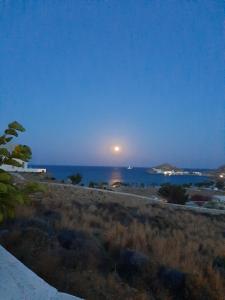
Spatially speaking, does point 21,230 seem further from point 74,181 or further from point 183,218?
point 74,181

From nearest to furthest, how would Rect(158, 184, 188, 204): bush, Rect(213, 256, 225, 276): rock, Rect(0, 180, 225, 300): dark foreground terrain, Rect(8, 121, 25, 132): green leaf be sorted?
Rect(8, 121, 25, 132): green leaf
Rect(0, 180, 225, 300): dark foreground terrain
Rect(213, 256, 225, 276): rock
Rect(158, 184, 188, 204): bush

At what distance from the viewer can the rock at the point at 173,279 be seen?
7371mm

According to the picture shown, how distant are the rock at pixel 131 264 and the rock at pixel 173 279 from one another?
0.41m

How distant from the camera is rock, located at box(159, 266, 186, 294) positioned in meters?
7.37

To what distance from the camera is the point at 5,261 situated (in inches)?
212

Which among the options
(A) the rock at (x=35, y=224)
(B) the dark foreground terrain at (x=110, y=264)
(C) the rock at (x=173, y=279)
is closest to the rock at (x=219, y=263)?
(B) the dark foreground terrain at (x=110, y=264)

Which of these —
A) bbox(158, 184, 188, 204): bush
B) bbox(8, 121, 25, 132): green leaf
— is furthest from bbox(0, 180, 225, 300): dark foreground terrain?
bbox(158, 184, 188, 204): bush

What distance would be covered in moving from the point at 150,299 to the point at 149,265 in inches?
59.9

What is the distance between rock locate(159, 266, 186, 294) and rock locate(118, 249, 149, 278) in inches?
16.3

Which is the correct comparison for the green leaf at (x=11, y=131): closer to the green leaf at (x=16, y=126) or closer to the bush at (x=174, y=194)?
the green leaf at (x=16, y=126)

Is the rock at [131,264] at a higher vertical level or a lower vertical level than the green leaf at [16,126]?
lower

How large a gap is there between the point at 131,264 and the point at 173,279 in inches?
36.5

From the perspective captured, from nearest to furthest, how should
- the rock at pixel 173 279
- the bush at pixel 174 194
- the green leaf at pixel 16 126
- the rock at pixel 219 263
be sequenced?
the green leaf at pixel 16 126
the rock at pixel 173 279
the rock at pixel 219 263
the bush at pixel 174 194

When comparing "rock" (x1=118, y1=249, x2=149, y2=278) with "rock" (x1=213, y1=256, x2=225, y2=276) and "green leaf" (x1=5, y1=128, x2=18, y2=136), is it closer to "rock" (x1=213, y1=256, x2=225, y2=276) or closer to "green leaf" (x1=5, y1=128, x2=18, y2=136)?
"rock" (x1=213, y1=256, x2=225, y2=276)
